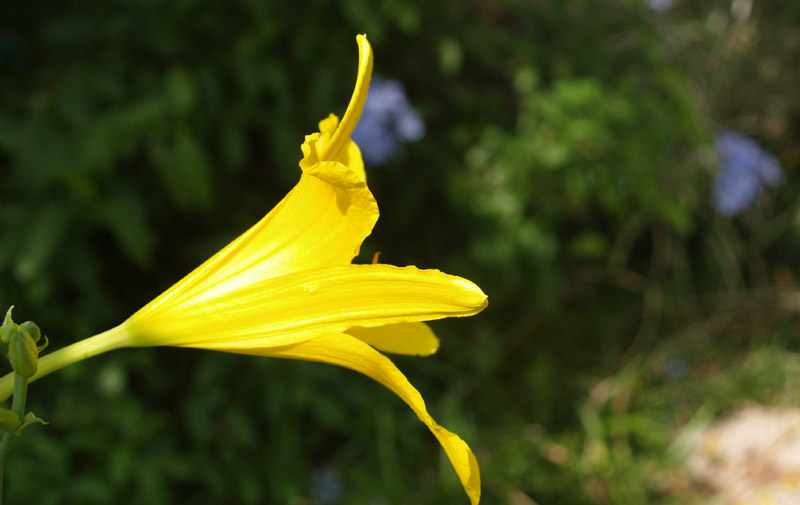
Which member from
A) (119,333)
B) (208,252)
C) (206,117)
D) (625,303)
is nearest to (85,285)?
(208,252)

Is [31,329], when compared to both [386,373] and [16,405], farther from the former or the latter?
[386,373]

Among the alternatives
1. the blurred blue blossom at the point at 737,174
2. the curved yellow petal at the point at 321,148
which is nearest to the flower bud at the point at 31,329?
the curved yellow petal at the point at 321,148

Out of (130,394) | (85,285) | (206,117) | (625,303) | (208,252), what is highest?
(625,303)

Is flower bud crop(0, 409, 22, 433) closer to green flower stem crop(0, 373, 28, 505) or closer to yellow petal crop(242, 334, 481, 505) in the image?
green flower stem crop(0, 373, 28, 505)

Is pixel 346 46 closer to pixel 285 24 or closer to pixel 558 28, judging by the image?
pixel 285 24

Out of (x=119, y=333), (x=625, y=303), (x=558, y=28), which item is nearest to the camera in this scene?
(x=119, y=333)

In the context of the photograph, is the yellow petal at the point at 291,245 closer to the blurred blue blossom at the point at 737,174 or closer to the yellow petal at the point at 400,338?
the yellow petal at the point at 400,338
